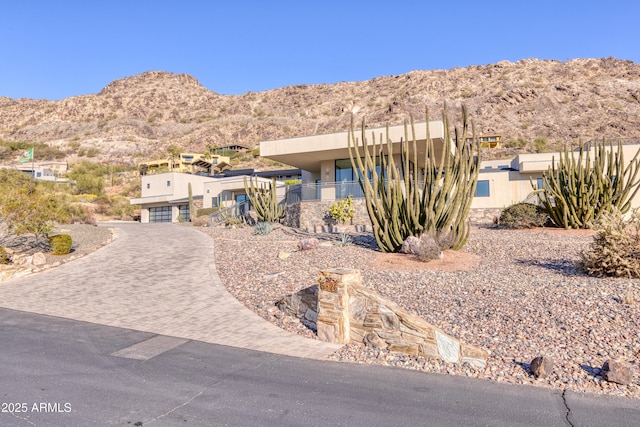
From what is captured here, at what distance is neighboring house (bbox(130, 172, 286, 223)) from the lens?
3881 cm

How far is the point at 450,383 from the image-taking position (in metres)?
5.48

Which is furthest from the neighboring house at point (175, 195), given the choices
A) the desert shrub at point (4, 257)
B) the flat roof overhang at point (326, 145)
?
the desert shrub at point (4, 257)

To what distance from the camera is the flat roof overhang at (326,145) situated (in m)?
22.1

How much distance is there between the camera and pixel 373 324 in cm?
688

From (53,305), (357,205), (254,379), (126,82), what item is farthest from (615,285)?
(126,82)

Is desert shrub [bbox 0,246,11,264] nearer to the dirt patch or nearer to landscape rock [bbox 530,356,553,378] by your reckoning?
the dirt patch

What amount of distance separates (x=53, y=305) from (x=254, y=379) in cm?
684

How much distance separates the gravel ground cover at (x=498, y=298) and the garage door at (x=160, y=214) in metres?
29.9

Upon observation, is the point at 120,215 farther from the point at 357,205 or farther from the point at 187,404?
the point at 187,404

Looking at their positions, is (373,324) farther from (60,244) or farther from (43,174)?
(43,174)

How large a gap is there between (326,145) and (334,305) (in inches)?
685

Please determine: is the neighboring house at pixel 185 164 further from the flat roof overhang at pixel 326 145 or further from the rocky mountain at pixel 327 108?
the flat roof overhang at pixel 326 145

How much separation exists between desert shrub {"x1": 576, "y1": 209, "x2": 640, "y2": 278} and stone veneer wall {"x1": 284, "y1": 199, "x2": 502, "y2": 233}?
453 inches

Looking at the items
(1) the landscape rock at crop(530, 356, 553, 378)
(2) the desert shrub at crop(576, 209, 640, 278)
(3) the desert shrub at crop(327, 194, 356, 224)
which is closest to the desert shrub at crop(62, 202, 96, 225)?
(3) the desert shrub at crop(327, 194, 356, 224)
